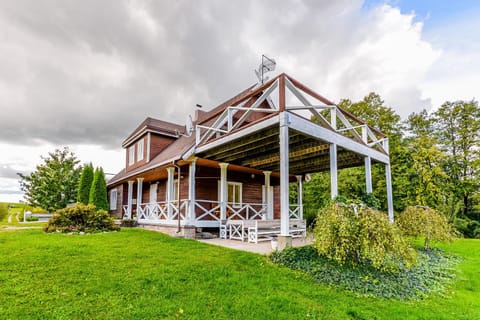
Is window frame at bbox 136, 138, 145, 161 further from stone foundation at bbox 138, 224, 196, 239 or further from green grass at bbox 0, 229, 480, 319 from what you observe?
green grass at bbox 0, 229, 480, 319

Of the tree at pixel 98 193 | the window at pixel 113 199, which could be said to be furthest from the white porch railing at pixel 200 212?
the window at pixel 113 199

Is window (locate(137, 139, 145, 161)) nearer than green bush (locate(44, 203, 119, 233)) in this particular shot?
No

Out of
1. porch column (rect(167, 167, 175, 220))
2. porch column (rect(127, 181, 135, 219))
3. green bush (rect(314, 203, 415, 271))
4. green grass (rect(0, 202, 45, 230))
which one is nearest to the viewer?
green bush (rect(314, 203, 415, 271))

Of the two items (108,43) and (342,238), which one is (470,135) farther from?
(108,43)

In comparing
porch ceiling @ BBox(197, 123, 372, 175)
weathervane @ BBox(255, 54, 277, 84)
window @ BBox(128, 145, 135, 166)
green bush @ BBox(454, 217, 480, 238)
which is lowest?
green bush @ BBox(454, 217, 480, 238)

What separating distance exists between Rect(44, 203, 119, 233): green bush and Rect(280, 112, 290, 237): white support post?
7061 mm

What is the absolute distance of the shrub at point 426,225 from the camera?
722 centimetres

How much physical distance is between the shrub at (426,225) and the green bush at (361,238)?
2.92 m

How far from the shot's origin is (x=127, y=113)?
15.3 metres

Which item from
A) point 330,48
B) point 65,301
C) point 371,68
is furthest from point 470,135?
point 65,301

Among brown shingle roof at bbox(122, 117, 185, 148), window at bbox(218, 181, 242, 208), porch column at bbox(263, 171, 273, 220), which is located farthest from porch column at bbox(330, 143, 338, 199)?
brown shingle roof at bbox(122, 117, 185, 148)

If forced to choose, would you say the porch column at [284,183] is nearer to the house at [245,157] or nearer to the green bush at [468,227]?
the house at [245,157]

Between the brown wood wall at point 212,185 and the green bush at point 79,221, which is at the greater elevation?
the brown wood wall at point 212,185

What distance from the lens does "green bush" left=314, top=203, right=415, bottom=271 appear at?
4.47m
